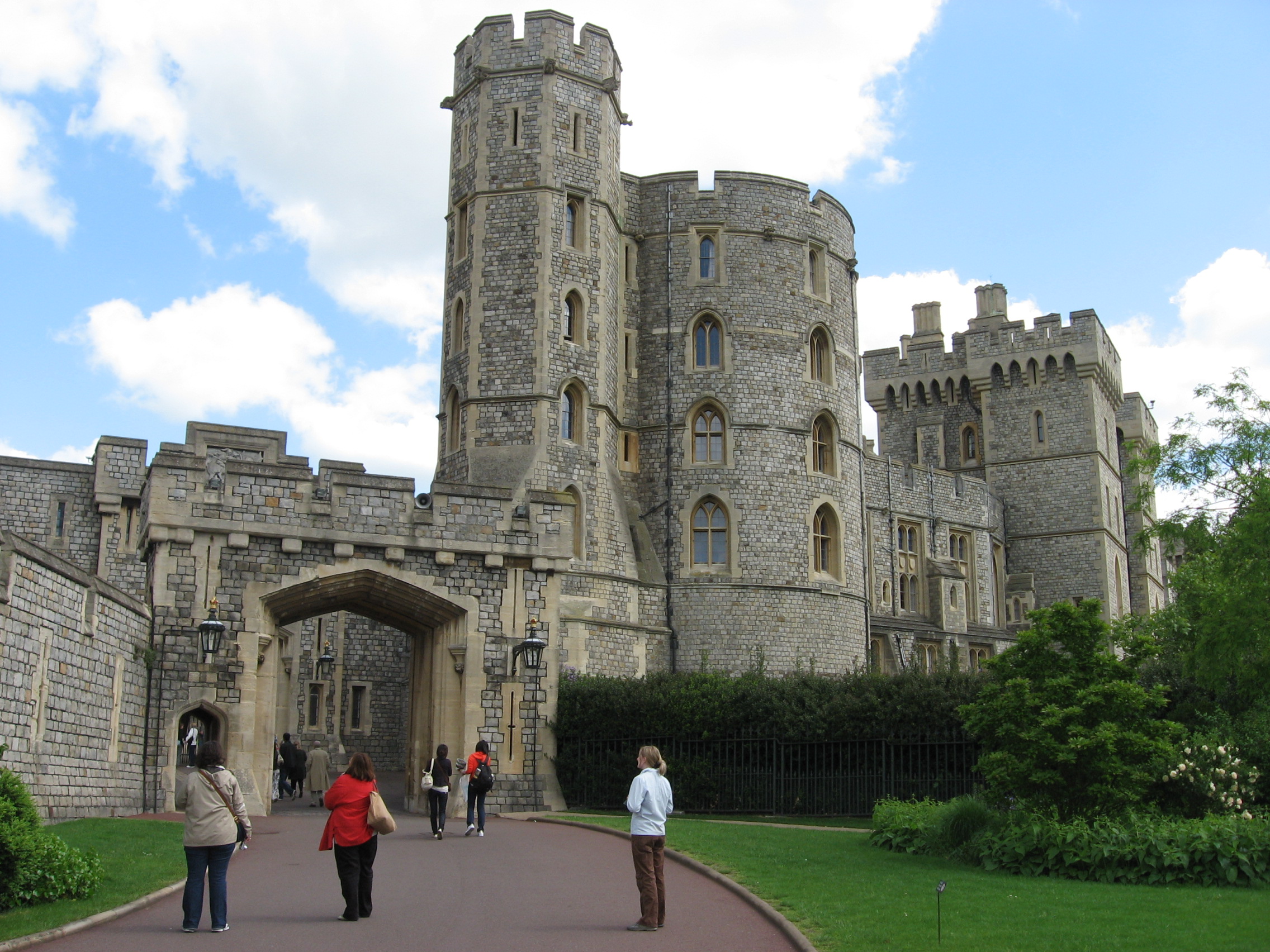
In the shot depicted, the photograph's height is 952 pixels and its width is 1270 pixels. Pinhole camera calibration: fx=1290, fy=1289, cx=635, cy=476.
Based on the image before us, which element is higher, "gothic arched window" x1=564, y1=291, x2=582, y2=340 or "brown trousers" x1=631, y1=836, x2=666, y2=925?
"gothic arched window" x1=564, y1=291, x2=582, y2=340

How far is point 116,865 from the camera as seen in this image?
11.7m

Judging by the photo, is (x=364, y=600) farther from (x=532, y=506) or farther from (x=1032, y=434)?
(x=1032, y=434)

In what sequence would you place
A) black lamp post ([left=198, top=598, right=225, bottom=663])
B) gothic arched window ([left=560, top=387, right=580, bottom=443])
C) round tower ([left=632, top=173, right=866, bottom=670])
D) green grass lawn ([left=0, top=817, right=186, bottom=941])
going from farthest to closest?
round tower ([left=632, top=173, right=866, bottom=670]) < gothic arched window ([left=560, top=387, right=580, bottom=443]) < black lamp post ([left=198, top=598, right=225, bottom=663]) < green grass lawn ([left=0, top=817, right=186, bottom=941])

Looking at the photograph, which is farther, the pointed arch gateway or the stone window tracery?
the stone window tracery

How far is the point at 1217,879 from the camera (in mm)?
11797

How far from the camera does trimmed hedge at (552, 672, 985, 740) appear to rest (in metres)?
21.0

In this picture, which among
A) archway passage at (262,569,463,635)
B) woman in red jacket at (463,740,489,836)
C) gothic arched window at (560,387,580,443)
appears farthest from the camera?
gothic arched window at (560,387,580,443)

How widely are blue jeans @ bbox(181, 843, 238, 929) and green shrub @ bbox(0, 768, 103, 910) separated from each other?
123 centimetres

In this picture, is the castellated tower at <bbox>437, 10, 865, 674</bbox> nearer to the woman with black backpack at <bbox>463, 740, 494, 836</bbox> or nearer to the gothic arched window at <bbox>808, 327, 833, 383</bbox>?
the gothic arched window at <bbox>808, 327, 833, 383</bbox>

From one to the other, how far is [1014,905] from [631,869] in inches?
167

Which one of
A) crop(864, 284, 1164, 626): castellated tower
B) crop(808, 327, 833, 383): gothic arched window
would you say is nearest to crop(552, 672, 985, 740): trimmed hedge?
crop(808, 327, 833, 383): gothic arched window

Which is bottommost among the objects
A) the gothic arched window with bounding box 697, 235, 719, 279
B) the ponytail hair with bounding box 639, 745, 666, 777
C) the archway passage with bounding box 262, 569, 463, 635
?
the ponytail hair with bounding box 639, 745, 666, 777

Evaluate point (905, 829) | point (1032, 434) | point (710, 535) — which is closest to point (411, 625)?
point (710, 535)

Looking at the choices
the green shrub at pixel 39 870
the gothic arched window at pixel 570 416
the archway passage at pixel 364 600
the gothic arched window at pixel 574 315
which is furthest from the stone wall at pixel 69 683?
the gothic arched window at pixel 574 315
